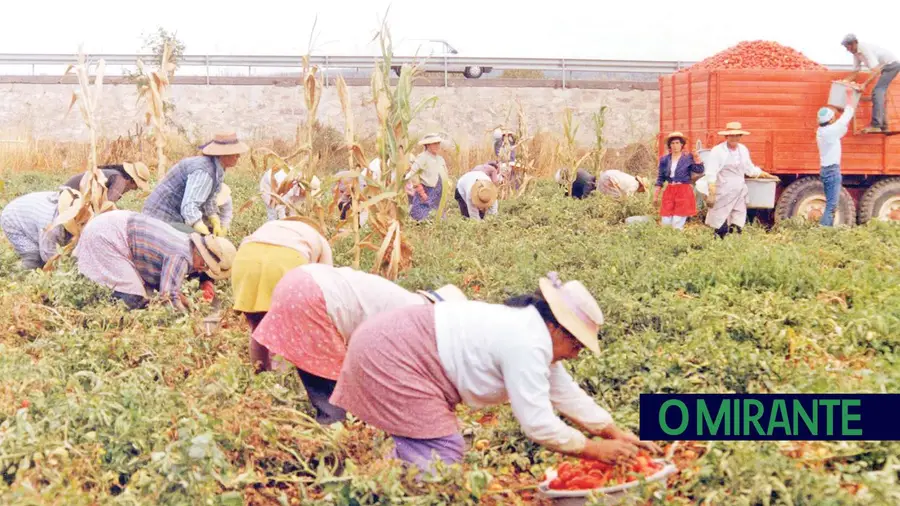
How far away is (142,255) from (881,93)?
857cm

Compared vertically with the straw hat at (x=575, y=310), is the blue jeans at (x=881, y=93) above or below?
above

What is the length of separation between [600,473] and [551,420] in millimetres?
440

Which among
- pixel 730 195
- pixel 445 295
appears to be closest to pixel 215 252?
pixel 445 295

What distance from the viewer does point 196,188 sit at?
25.0ft

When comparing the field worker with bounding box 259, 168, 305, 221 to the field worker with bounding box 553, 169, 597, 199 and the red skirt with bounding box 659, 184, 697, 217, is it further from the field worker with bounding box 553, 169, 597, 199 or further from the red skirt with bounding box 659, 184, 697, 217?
the field worker with bounding box 553, 169, 597, 199

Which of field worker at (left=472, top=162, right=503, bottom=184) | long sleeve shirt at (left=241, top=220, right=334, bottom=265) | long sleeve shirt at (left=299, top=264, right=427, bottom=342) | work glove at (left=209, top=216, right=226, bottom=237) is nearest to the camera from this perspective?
long sleeve shirt at (left=299, top=264, right=427, bottom=342)

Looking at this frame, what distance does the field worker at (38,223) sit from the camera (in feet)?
27.7

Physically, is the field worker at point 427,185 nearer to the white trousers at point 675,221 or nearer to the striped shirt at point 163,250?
the white trousers at point 675,221

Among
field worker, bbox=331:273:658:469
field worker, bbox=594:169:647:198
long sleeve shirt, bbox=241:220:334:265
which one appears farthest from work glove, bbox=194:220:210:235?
field worker, bbox=594:169:647:198

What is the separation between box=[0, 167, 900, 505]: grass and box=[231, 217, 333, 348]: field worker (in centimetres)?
36

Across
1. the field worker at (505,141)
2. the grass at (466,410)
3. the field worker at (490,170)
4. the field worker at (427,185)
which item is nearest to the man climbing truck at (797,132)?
the grass at (466,410)

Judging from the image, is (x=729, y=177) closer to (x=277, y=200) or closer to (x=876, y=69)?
(x=876, y=69)

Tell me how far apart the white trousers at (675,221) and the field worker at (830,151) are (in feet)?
5.21

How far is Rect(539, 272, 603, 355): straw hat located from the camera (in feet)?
11.9
